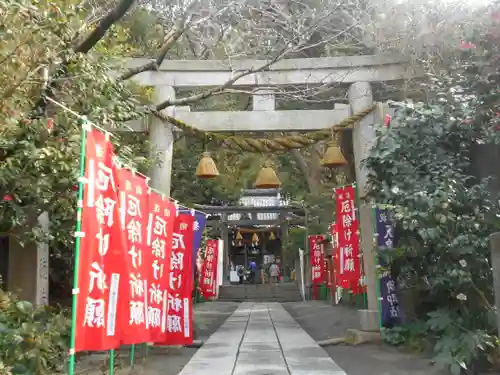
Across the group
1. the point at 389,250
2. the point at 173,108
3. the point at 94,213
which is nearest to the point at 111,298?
the point at 94,213

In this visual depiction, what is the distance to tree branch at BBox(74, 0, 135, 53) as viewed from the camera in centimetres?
550

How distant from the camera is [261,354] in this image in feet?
26.0

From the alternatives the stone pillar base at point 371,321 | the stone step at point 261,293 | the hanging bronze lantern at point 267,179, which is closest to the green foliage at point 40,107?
the hanging bronze lantern at point 267,179

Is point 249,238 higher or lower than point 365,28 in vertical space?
lower

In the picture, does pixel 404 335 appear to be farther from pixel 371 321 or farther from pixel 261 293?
pixel 261 293

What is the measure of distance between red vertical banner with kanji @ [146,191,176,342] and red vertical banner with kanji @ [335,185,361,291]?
4.14 m

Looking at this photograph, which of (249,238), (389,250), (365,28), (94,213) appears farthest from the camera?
(249,238)

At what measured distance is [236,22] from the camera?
8945mm

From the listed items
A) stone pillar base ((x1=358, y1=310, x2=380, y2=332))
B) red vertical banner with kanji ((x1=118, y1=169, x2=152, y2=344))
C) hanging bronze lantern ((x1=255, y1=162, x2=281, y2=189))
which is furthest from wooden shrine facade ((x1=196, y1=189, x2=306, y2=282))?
red vertical banner with kanji ((x1=118, y1=169, x2=152, y2=344))

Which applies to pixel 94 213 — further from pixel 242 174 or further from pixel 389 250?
pixel 242 174

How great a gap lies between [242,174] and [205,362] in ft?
36.4

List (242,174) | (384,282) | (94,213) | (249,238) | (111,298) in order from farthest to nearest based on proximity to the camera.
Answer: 1. (249,238)
2. (242,174)
3. (384,282)
4. (111,298)
5. (94,213)

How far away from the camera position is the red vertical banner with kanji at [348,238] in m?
9.97

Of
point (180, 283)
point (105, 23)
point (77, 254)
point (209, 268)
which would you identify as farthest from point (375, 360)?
point (209, 268)
